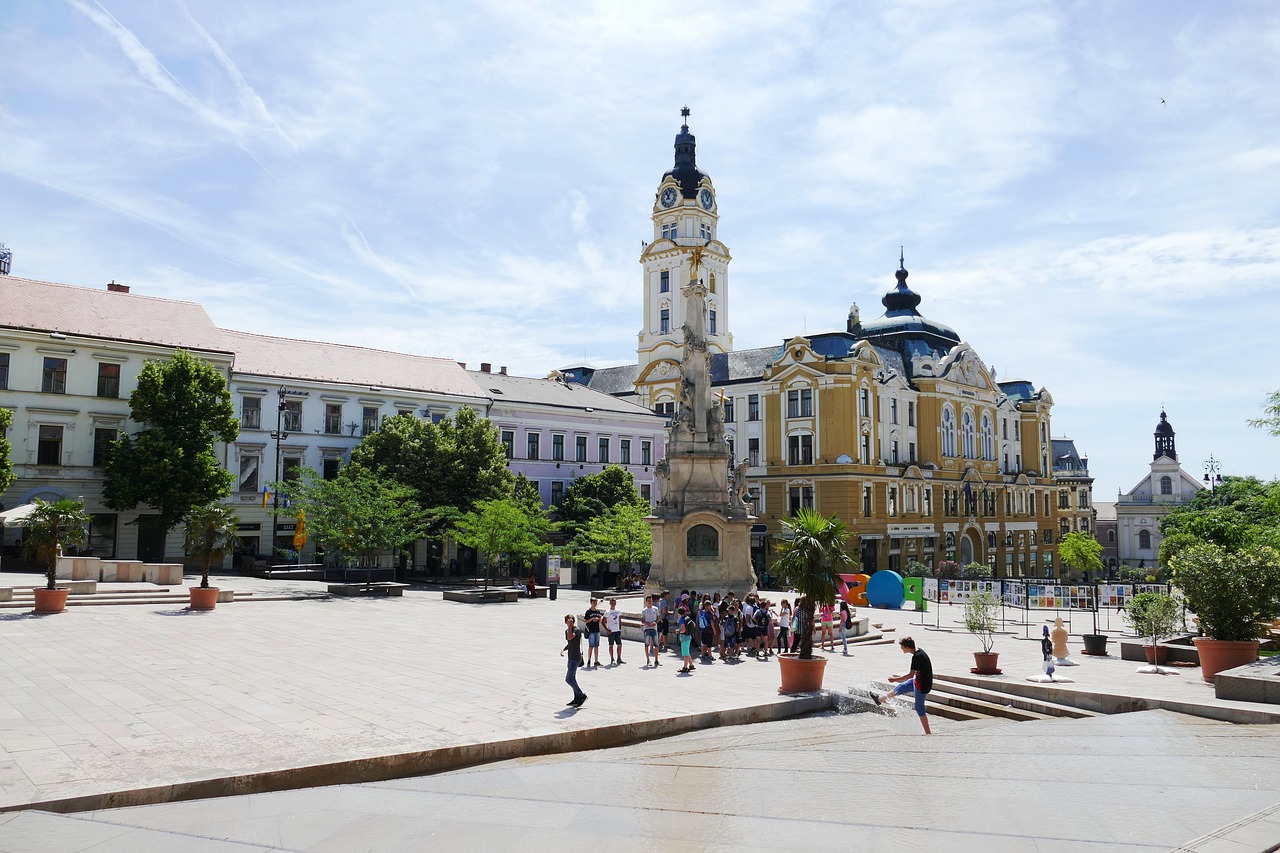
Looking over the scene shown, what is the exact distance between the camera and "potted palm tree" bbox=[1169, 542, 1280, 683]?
50.3 feet

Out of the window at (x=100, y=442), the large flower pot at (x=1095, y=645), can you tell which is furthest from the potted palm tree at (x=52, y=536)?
the large flower pot at (x=1095, y=645)

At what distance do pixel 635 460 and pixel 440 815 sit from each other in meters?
52.6

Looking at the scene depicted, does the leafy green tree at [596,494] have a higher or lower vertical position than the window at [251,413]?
lower

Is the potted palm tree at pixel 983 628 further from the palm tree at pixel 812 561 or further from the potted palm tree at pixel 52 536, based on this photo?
the potted palm tree at pixel 52 536

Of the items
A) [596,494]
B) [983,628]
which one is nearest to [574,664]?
[983,628]

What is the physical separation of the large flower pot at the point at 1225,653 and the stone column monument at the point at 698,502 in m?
14.2

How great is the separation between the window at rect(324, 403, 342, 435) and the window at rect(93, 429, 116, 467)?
10294 millimetres

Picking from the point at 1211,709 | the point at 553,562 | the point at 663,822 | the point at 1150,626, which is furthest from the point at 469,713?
the point at 553,562

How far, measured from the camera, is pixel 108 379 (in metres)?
42.4

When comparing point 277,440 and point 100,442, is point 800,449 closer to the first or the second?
point 277,440

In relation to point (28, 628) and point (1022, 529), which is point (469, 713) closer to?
point (28, 628)

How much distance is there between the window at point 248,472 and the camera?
46781 mm

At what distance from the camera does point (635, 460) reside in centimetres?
6112

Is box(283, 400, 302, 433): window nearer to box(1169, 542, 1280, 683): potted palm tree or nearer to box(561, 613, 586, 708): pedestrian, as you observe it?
box(561, 613, 586, 708): pedestrian
